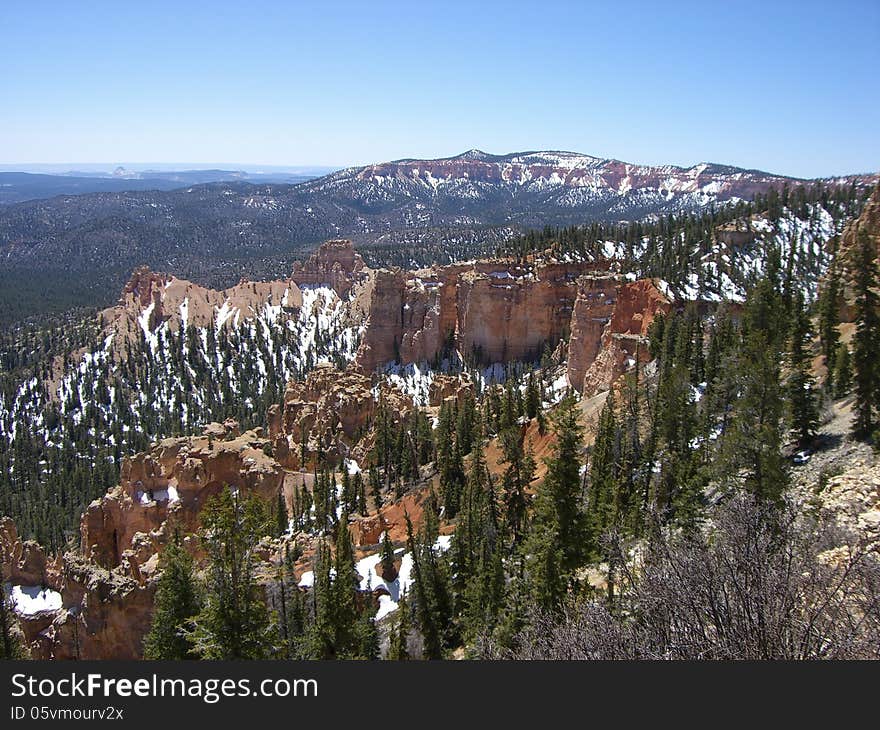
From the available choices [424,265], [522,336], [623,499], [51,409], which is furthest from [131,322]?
[623,499]

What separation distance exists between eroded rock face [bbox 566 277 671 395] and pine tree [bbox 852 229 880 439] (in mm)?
26382

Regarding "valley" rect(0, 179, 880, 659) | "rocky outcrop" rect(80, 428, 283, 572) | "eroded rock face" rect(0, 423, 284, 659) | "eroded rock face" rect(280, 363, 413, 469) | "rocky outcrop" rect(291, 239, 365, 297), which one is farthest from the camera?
"rocky outcrop" rect(291, 239, 365, 297)

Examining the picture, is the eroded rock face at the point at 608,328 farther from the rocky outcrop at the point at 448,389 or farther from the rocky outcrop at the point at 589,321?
the rocky outcrop at the point at 448,389

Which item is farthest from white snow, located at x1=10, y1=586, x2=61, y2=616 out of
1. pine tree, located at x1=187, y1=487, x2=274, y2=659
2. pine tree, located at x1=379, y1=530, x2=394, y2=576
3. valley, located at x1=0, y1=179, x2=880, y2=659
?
pine tree, located at x1=187, y1=487, x2=274, y2=659

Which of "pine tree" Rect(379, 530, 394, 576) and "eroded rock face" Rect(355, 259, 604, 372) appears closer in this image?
"pine tree" Rect(379, 530, 394, 576)

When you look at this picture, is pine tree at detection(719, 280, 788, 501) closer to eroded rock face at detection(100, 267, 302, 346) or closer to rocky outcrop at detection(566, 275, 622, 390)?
rocky outcrop at detection(566, 275, 622, 390)

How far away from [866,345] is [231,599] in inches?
1087

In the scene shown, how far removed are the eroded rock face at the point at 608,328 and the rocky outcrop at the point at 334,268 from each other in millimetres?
85785

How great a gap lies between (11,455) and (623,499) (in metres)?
105

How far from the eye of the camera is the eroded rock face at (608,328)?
59.1 m

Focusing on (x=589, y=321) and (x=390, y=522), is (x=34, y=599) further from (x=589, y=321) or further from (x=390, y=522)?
(x=589, y=321)

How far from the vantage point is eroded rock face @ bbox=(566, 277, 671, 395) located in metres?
59.1

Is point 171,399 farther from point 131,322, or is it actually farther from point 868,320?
point 868,320

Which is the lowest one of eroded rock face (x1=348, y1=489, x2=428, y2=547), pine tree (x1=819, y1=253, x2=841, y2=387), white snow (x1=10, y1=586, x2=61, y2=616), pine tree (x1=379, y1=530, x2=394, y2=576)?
white snow (x1=10, y1=586, x2=61, y2=616)
